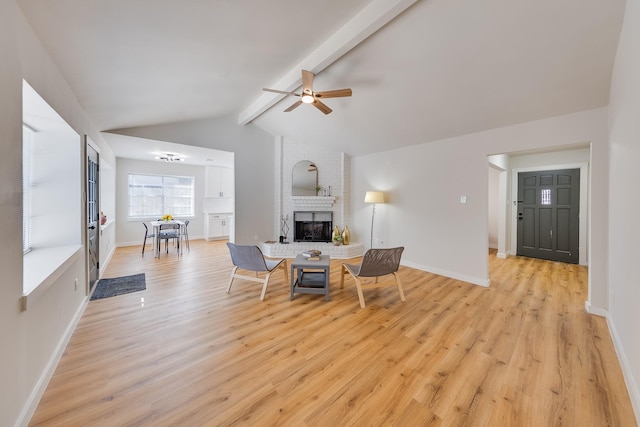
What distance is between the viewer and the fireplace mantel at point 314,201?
6047 mm

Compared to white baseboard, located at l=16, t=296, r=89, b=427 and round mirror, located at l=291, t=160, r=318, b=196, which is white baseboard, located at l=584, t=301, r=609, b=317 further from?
white baseboard, located at l=16, t=296, r=89, b=427

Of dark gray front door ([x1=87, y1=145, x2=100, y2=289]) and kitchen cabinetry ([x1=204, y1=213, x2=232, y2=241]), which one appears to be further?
kitchen cabinetry ([x1=204, y1=213, x2=232, y2=241])

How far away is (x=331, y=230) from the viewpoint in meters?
6.16

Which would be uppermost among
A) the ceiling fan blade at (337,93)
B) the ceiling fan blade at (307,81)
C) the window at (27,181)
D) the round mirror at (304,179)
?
the ceiling fan blade at (307,81)

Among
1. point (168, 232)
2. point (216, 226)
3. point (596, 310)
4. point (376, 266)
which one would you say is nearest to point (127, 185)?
point (168, 232)

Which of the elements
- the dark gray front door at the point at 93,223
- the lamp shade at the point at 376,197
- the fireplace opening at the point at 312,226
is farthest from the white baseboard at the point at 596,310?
the dark gray front door at the point at 93,223

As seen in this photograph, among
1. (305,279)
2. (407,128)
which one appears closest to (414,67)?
(407,128)

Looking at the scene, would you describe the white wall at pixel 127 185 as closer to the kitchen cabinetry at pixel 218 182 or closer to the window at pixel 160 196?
the window at pixel 160 196

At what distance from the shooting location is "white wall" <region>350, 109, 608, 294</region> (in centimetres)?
287

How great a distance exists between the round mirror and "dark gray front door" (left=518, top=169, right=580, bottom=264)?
16.0 feet

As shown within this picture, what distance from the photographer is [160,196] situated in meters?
7.29

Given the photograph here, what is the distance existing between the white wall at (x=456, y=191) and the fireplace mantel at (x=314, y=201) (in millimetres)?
843

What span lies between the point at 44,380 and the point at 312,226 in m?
4.92

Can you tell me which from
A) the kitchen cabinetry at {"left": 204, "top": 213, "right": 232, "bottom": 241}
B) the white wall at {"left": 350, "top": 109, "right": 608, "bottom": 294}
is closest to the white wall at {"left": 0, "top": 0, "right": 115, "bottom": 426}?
the white wall at {"left": 350, "top": 109, "right": 608, "bottom": 294}
